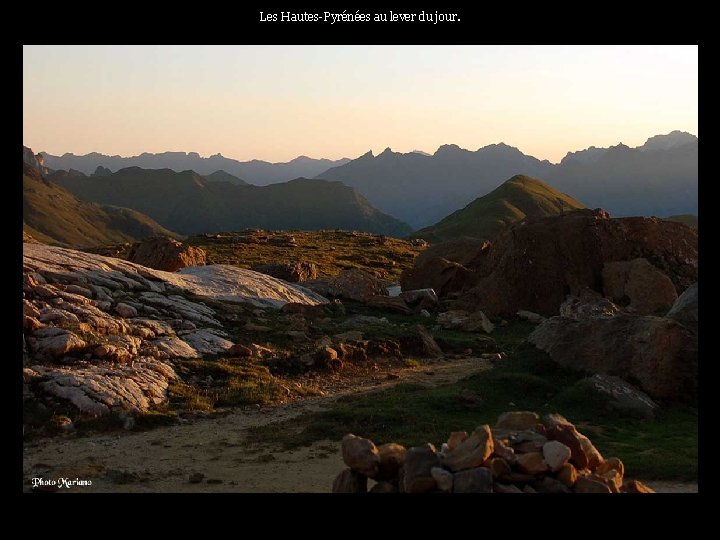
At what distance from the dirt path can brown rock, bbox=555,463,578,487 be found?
4.73 meters

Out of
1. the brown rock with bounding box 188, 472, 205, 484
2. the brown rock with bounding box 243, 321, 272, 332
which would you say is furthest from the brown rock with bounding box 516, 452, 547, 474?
the brown rock with bounding box 243, 321, 272, 332

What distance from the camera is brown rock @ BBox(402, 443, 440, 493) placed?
1027cm

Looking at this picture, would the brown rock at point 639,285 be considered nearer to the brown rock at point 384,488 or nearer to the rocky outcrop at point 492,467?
the rocky outcrop at point 492,467

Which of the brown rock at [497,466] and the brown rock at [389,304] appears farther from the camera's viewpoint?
the brown rock at [389,304]

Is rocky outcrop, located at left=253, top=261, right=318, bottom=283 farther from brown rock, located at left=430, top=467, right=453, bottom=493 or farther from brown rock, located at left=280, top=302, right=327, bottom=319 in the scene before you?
brown rock, located at left=430, top=467, right=453, bottom=493

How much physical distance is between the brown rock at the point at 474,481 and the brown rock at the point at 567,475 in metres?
1.35

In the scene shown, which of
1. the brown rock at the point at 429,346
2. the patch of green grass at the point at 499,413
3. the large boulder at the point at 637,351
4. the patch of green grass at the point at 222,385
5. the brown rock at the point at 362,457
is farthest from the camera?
the brown rock at the point at 429,346

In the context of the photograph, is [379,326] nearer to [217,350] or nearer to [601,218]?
[217,350]

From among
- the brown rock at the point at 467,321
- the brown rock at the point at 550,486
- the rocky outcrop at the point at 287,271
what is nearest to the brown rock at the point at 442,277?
the brown rock at the point at 467,321

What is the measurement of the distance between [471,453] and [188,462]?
7.59m

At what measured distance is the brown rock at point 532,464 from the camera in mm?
10680

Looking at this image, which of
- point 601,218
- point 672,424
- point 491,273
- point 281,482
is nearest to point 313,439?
point 281,482

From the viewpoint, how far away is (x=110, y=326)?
2394cm
